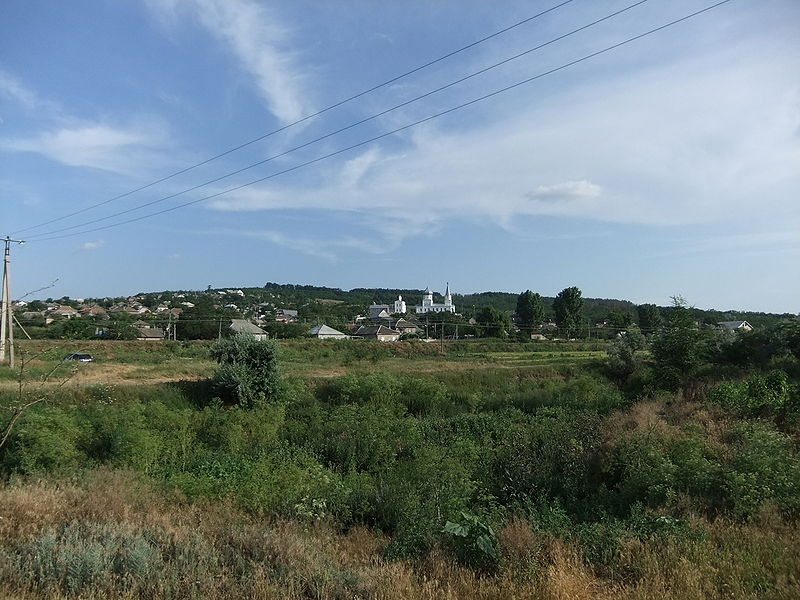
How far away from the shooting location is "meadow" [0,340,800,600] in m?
4.80

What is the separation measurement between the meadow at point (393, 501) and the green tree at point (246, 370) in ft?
3.68

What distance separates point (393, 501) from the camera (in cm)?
891

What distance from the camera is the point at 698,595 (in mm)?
4461

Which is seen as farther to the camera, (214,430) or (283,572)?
(214,430)

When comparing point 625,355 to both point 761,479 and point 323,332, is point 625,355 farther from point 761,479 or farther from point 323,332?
point 323,332

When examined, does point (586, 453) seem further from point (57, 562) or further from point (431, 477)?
point (57, 562)

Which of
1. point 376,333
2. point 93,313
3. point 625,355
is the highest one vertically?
point 93,313

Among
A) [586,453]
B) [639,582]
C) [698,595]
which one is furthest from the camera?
[586,453]

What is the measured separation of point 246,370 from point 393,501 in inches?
575

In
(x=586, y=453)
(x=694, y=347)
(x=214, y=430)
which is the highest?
(x=694, y=347)

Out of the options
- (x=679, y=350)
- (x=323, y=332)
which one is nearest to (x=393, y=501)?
(x=679, y=350)

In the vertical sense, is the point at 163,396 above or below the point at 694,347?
below

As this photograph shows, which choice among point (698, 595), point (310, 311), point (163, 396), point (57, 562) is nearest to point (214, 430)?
point (163, 396)

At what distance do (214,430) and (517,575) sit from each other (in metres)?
15.1
